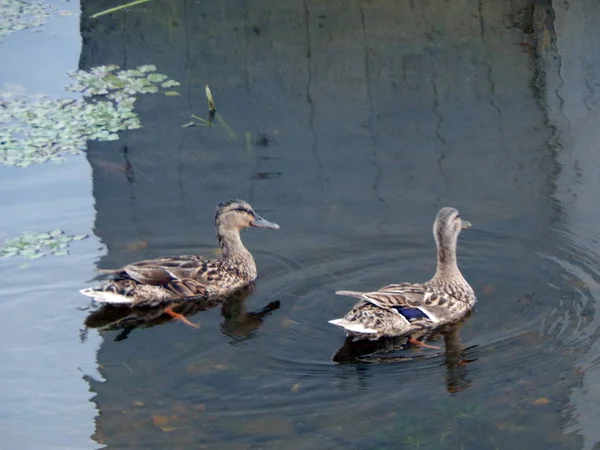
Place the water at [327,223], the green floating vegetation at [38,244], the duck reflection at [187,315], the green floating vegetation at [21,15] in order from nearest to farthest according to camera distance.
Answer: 1. the water at [327,223]
2. the duck reflection at [187,315]
3. the green floating vegetation at [38,244]
4. the green floating vegetation at [21,15]

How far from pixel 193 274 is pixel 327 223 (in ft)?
4.08

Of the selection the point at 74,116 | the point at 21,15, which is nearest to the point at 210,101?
the point at 74,116

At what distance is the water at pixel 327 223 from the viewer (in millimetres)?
6328

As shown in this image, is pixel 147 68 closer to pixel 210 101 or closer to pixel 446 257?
pixel 210 101

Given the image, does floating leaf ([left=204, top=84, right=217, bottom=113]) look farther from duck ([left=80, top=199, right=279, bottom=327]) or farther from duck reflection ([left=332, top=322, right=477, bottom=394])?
duck reflection ([left=332, top=322, right=477, bottom=394])

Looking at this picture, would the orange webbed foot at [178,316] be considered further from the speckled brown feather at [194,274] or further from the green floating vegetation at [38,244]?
the green floating vegetation at [38,244]

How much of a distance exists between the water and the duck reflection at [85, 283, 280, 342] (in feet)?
0.09

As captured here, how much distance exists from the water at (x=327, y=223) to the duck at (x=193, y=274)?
17 cm

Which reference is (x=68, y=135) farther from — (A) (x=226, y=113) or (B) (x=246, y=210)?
(B) (x=246, y=210)

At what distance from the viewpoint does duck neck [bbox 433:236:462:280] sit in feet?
24.9

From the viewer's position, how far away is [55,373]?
680 cm

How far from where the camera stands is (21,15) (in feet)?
44.0

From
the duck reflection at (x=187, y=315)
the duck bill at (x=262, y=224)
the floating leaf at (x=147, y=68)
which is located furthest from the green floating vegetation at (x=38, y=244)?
the floating leaf at (x=147, y=68)

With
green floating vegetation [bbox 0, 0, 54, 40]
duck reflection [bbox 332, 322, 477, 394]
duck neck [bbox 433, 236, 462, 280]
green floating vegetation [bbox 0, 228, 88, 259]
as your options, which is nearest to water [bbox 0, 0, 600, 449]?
duck reflection [bbox 332, 322, 477, 394]
